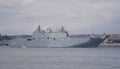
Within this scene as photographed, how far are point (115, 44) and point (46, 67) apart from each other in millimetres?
128757

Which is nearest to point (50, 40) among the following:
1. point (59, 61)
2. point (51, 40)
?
point (51, 40)

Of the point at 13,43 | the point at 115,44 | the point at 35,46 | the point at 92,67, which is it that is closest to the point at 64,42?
the point at 35,46

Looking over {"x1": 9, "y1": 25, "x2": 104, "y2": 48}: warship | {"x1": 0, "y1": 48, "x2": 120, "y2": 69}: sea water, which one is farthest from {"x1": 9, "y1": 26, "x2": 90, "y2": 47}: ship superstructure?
{"x1": 0, "y1": 48, "x2": 120, "y2": 69}: sea water

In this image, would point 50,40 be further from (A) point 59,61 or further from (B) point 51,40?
(A) point 59,61

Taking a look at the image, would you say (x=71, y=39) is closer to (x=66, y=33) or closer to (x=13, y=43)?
(x=66, y=33)

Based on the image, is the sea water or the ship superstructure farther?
the ship superstructure

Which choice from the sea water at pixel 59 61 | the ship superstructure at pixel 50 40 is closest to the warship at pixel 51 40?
the ship superstructure at pixel 50 40

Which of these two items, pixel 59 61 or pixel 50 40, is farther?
pixel 50 40

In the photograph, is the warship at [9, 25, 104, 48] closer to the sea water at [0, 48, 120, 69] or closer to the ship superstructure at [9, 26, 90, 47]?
the ship superstructure at [9, 26, 90, 47]

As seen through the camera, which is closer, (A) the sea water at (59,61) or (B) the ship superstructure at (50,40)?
(A) the sea water at (59,61)

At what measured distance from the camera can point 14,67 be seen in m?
44.3

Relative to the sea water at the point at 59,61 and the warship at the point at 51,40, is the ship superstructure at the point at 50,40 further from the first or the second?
the sea water at the point at 59,61

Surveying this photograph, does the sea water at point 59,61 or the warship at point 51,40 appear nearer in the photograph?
the sea water at point 59,61

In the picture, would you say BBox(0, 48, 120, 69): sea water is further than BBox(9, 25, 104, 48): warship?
No
